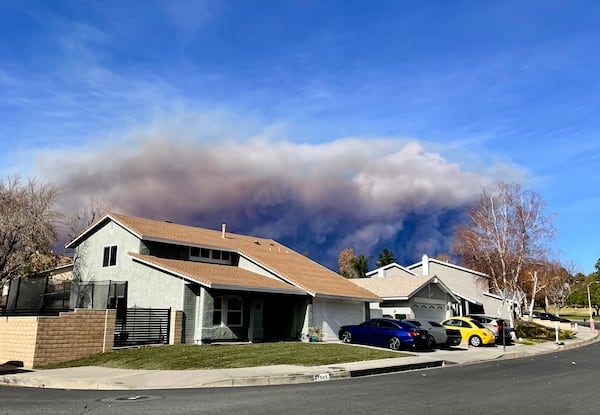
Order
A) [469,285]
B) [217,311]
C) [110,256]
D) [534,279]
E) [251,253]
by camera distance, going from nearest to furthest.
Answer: [217,311] < [110,256] < [251,253] < [469,285] < [534,279]

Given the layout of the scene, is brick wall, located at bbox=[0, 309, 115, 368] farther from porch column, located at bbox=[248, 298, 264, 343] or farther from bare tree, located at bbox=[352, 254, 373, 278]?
bare tree, located at bbox=[352, 254, 373, 278]

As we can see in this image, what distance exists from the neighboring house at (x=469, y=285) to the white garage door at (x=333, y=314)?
61.2 ft

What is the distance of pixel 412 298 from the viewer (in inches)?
1419

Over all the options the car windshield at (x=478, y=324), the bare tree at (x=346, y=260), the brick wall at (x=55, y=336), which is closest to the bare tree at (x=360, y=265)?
the bare tree at (x=346, y=260)

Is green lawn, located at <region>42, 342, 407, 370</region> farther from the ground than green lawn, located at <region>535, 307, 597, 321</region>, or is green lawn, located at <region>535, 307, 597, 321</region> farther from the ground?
green lawn, located at <region>535, 307, 597, 321</region>

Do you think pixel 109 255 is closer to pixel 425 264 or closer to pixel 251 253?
pixel 251 253

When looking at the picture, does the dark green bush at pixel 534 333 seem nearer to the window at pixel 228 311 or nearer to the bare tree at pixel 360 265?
the window at pixel 228 311

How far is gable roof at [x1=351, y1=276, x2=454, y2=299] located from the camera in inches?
1405

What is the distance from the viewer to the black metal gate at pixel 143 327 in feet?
73.2

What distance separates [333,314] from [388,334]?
5.87 m

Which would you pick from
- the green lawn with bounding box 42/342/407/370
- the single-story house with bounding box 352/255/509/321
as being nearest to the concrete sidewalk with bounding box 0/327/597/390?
the green lawn with bounding box 42/342/407/370

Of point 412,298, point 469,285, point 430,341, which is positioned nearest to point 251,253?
point 412,298

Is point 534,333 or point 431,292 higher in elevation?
point 431,292

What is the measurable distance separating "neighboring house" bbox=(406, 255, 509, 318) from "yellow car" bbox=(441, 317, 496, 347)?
18.1 meters
